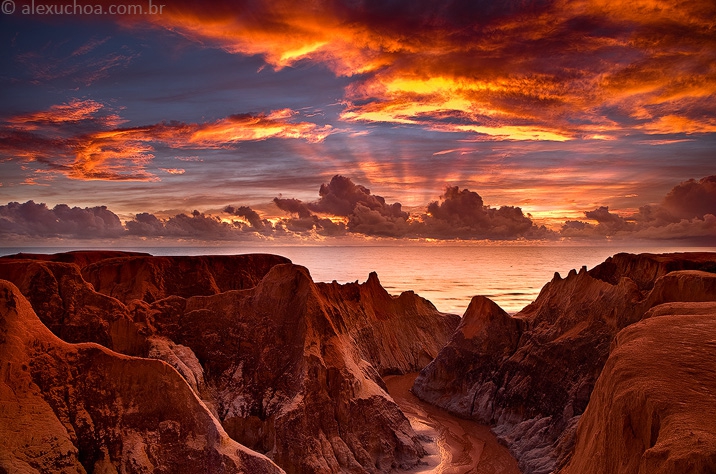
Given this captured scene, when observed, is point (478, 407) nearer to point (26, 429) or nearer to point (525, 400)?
point (525, 400)

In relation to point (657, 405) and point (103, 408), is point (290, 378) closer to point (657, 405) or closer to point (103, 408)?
point (103, 408)

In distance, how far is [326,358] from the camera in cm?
3494

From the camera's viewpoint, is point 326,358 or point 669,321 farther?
point 326,358

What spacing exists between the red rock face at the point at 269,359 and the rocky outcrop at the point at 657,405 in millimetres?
13946

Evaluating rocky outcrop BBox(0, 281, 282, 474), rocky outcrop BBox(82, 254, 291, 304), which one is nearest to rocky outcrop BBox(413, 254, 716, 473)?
rocky outcrop BBox(0, 281, 282, 474)

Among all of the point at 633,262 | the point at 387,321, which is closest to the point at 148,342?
the point at 387,321

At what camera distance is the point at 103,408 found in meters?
22.5

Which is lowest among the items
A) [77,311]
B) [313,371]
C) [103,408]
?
[313,371]

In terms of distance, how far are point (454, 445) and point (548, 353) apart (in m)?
9.17

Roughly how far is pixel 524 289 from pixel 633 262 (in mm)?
85216

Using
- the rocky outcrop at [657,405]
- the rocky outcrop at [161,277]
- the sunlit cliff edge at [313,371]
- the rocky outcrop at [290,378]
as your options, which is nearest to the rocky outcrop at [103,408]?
the sunlit cliff edge at [313,371]

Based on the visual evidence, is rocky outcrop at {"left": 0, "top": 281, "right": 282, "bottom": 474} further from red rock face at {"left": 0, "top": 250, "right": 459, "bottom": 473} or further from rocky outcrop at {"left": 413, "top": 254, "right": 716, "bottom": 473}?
rocky outcrop at {"left": 413, "top": 254, "right": 716, "bottom": 473}

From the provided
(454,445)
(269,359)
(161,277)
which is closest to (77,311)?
(269,359)

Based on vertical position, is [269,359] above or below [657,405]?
below
